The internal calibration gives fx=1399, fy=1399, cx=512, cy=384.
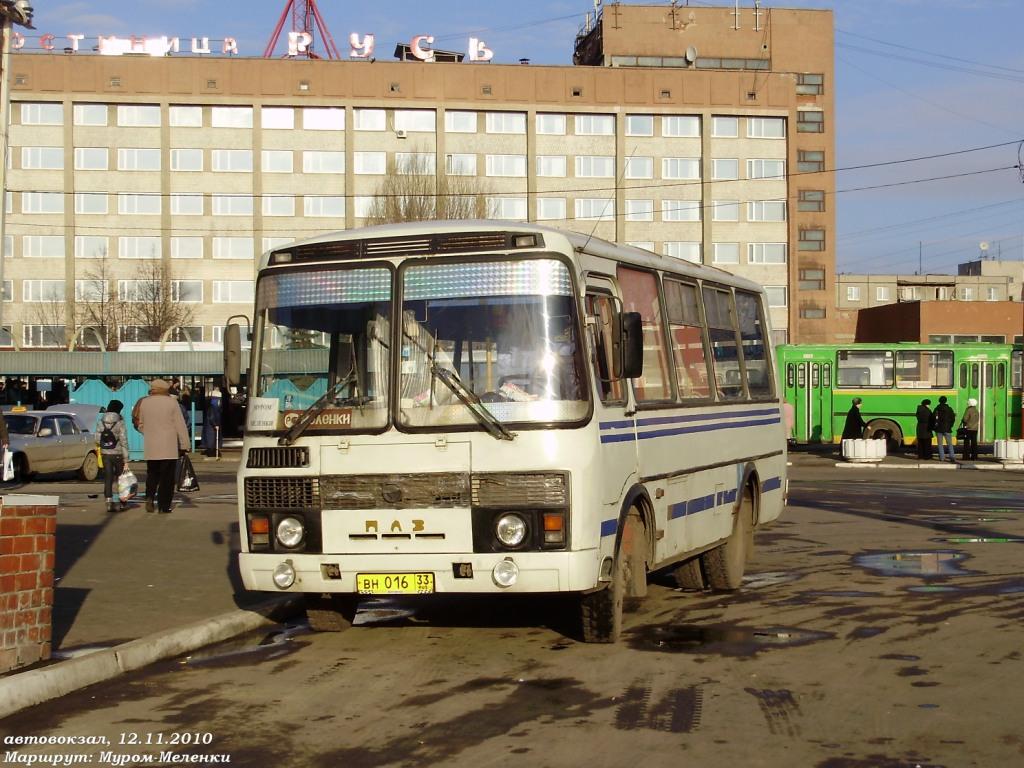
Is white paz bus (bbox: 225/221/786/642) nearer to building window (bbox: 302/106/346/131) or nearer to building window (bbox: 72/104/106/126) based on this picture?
building window (bbox: 302/106/346/131)

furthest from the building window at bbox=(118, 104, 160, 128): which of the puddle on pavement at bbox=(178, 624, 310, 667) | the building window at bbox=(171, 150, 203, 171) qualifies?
the puddle on pavement at bbox=(178, 624, 310, 667)

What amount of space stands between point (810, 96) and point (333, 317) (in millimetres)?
96716

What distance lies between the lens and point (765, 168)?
294 feet

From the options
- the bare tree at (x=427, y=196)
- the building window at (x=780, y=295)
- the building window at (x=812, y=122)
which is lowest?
the building window at (x=780, y=295)

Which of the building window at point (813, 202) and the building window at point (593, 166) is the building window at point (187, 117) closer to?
the building window at point (593, 166)

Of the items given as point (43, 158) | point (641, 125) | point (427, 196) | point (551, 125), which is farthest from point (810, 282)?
point (43, 158)

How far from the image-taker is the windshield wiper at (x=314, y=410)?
9414 millimetres

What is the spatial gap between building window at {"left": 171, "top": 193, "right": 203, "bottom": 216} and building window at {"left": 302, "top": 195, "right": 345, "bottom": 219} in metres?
6.28

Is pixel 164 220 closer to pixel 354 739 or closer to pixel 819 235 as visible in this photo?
pixel 819 235

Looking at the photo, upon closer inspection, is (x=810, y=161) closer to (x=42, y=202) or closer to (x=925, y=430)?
(x=42, y=202)

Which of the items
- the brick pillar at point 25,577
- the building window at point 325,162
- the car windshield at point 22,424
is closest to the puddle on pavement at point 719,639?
the brick pillar at point 25,577

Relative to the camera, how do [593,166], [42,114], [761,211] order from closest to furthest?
[42,114]
[593,166]
[761,211]

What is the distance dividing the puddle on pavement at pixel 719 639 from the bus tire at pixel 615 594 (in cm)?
24

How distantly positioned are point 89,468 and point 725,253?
206 ft
